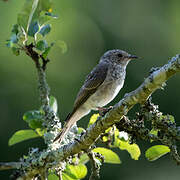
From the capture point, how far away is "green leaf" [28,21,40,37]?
135 inches

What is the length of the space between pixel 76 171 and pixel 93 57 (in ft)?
25.2

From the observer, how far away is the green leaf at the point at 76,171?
3.26 m

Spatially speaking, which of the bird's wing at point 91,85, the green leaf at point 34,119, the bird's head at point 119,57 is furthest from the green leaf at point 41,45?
the bird's head at point 119,57

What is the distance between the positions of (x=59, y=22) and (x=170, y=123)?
9453mm

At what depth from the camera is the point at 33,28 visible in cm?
346

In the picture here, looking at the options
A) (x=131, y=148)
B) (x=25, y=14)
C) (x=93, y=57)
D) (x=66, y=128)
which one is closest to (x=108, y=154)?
(x=131, y=148)

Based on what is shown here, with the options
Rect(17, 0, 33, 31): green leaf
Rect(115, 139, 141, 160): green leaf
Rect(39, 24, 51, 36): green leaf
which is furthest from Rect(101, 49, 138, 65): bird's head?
Rect(17, 0, 33, 31): green leaf

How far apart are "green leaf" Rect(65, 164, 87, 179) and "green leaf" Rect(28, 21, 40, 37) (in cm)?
113

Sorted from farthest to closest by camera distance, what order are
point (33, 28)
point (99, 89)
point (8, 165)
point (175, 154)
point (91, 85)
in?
1. point (91, 85)
2. point (99, 89)
3. point (33, 28)
4. point (8, 165)
5. point (175, 154)

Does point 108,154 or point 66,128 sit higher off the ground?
point 66,128

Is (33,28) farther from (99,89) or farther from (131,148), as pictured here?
(99,89)

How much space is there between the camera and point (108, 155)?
350 cm

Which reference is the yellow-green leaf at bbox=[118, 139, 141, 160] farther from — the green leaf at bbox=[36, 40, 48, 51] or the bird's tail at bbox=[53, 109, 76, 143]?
the green leaf at bbox=[36, 40, 48, 51]

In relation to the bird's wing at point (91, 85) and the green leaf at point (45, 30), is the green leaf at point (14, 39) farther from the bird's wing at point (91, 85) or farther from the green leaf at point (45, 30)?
the bird's wing at point (91, 85)
